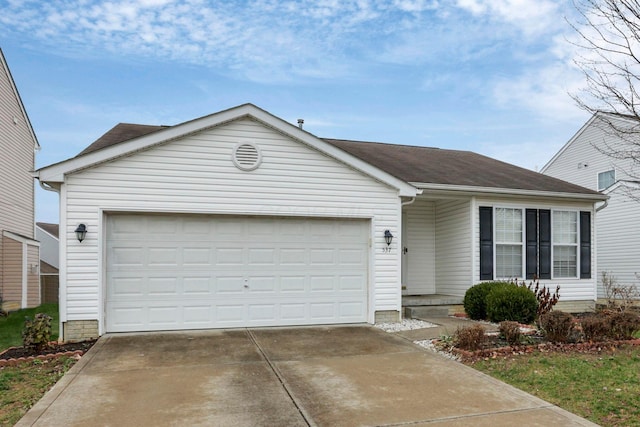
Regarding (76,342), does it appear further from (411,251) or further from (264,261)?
(411,251)

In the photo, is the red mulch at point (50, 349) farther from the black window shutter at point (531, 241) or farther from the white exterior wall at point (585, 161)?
the white exterior wall at point (585, 161)

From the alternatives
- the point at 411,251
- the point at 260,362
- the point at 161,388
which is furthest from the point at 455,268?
the point at 161,388

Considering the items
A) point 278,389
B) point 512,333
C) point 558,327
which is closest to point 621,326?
point 558,327

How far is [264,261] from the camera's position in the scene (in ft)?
30.7

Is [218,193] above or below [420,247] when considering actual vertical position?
above

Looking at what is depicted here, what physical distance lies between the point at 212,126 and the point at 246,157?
872 mm

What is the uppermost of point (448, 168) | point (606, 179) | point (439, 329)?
point (606, 179)

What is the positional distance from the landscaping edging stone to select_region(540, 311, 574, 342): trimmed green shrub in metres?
0.17

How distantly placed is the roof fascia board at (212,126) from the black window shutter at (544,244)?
4.27 metres

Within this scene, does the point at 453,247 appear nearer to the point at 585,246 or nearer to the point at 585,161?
the point at 585,246

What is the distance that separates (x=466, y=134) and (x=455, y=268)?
484 inches

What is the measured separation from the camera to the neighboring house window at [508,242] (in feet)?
38.4

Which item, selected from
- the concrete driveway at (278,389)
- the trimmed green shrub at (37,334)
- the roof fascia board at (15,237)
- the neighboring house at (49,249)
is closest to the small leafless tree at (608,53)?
the concrete driveway at (278,389)

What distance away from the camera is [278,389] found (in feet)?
17.3
